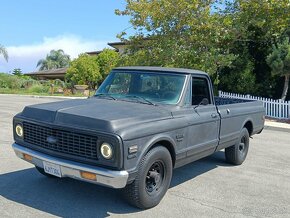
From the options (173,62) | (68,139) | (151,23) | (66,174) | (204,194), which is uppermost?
(151,23)

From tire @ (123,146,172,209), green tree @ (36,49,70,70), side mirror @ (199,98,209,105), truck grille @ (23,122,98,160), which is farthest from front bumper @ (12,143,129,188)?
green tree @ (36,49,70,70)

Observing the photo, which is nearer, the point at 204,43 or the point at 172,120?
the point at 172,120

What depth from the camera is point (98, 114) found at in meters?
4.51

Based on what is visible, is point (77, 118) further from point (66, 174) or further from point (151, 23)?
point (151, 23)

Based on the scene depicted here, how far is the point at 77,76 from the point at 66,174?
34.0 m

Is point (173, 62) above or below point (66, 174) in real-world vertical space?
above

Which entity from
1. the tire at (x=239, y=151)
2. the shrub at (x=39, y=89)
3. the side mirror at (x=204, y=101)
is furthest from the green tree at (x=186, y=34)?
the shrub at (x=39, y=89)

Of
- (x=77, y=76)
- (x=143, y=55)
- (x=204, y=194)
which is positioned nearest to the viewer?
(x=204, y=194)

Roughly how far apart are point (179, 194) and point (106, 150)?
179 cm

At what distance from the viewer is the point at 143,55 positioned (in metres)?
18.6

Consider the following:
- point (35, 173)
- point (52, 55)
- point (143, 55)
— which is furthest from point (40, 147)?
point (52, 55)

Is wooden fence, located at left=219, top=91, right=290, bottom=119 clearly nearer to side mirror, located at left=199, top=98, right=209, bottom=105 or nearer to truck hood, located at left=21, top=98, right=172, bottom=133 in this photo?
side mirror, located at left=199, top=98, right=209, bottom=105

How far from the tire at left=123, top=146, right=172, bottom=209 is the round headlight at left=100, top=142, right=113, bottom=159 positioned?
0.47 metres

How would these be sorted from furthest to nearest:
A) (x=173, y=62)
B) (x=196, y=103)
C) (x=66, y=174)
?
1. (x=173, y=62)
2. (x=196, y=103)
3. (x=66, y=174)
